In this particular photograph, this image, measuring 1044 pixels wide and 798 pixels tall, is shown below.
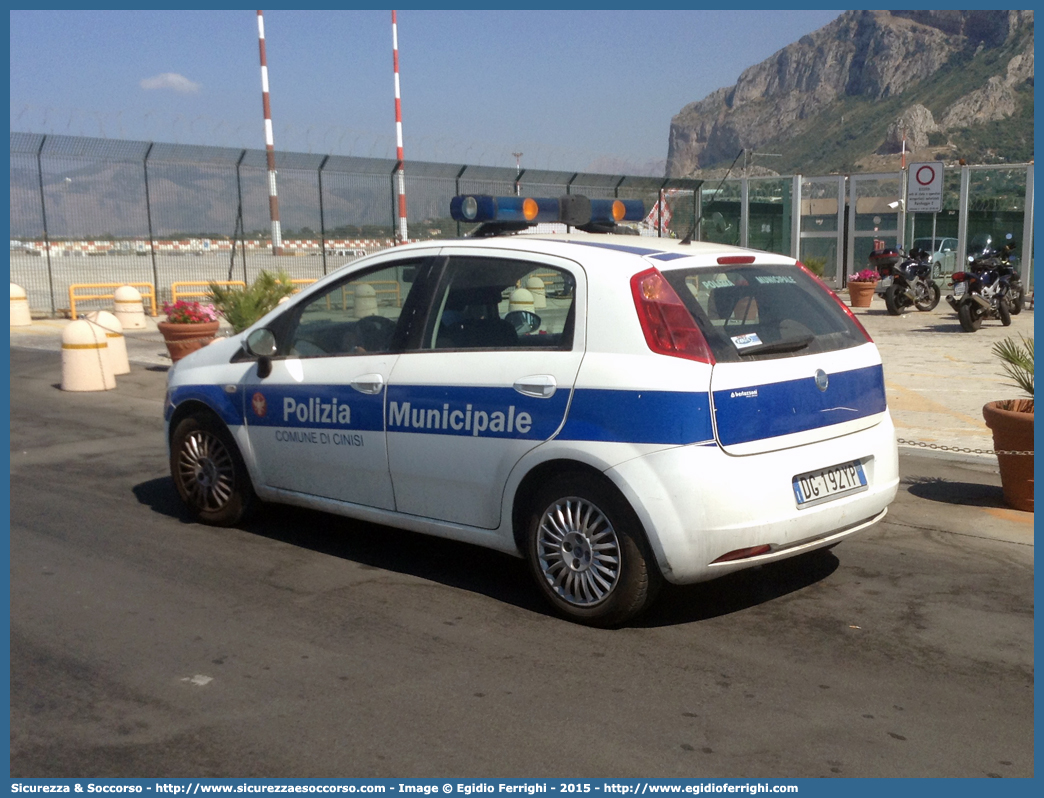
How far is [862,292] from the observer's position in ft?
74.3

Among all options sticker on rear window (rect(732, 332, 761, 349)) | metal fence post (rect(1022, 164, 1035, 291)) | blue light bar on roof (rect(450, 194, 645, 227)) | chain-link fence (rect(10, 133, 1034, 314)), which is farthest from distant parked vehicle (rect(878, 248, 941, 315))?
sticker on rear window (rect(732, 332, 761, 349))

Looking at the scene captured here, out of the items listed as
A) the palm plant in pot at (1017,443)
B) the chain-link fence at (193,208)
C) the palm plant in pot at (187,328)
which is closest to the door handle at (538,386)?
the palm plant in pot at (1017,443)

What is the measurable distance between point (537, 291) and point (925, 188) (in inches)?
807

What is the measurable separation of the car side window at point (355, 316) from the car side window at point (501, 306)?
29 centimetres

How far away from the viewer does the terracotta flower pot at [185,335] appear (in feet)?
42.8

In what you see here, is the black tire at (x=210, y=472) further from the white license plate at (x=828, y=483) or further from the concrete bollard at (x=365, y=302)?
the white license plate at (x=828, y=483)

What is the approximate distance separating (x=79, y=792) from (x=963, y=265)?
2474 cm

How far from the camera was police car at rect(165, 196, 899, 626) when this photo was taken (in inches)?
175

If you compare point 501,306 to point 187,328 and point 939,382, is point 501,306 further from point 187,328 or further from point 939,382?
point 187,328

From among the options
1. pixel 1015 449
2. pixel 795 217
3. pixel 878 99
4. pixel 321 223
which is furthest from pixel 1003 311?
pixel 878 99

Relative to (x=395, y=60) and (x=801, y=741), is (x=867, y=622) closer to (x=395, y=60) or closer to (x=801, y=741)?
(x=801, y=741)

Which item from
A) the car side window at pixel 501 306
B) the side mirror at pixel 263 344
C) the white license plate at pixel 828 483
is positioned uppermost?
the car side window at pixel 501 306

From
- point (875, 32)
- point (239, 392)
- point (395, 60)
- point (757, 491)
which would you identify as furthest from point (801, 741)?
point (875, 32)

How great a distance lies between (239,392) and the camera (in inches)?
240
